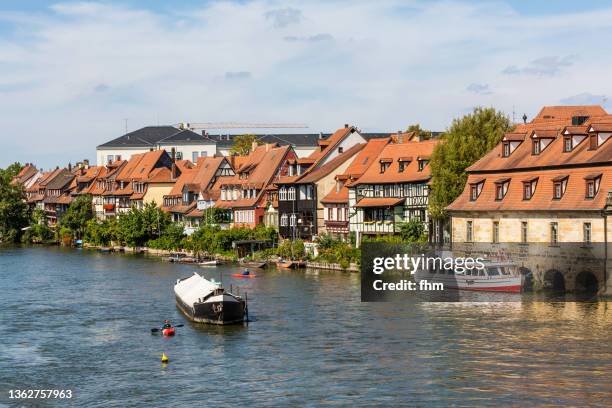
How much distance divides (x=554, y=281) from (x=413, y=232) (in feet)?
78.2

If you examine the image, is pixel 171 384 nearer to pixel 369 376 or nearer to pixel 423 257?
pixel 369 376

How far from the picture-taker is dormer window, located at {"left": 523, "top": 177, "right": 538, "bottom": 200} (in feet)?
221

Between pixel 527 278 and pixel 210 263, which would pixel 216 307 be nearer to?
pixel 527 278

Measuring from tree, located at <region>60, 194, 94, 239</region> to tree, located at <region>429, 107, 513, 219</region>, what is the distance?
77394mm

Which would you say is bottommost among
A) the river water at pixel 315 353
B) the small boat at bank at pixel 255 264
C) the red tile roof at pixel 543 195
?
the river water at pixel 315 353

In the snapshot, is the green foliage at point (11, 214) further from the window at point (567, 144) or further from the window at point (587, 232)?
the window at point (587, 232)

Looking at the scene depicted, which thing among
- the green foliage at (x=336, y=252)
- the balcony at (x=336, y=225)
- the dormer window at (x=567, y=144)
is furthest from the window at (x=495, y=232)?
the balcony at (x=336, y=225)

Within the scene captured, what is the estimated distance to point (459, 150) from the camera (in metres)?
82.9

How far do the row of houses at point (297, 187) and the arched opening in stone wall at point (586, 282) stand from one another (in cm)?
2660

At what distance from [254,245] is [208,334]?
51.9 meters

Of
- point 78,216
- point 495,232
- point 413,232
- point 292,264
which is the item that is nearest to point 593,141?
point 495,232

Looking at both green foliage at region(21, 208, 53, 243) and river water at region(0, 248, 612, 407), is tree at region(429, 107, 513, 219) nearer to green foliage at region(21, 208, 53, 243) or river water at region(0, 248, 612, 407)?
river water at region(0, 248, 612, 407)

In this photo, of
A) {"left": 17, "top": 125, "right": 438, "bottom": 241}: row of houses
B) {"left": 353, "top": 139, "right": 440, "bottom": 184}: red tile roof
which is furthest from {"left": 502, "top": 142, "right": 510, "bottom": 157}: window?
{"left": 17, "top": 125, "right": 438, "bottom": 241}: row of houses

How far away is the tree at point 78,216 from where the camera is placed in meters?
152
